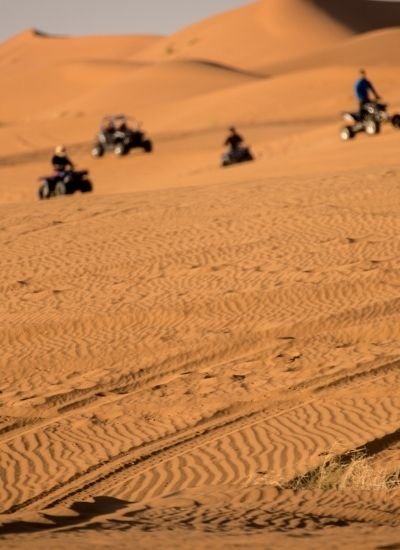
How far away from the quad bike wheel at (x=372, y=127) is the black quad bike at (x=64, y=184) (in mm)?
7765

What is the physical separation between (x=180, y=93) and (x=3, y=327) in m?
45.5

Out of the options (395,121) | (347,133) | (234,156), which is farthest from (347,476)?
(395,121)

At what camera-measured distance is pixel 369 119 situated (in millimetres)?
28406

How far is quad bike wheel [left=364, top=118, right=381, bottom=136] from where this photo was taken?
28.3 m

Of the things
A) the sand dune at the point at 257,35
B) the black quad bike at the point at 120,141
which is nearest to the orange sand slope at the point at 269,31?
the sand dune at the point at 257,35

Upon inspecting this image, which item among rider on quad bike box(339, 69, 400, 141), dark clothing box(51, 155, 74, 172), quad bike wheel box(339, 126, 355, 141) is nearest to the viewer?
dark clothing box(51, 155, 74, 172)

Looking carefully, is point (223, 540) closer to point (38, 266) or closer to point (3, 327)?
point (3, 327)

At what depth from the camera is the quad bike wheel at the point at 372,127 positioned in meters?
28.3

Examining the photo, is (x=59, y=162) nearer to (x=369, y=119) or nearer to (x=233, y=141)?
(x=233, y=141)

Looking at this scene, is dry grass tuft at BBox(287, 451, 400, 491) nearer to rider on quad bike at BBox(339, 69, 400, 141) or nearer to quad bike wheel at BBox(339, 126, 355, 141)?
rider on quad bike at BBox(339, 69, 400, 141)

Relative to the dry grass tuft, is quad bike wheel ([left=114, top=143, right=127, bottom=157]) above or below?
above

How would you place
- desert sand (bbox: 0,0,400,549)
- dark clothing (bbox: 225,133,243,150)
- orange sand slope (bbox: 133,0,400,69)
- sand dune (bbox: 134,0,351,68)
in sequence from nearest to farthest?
desert sand (bbox: 0,0,400,549), dark clothing (bbox: 225,133,243,150), sand dune (bbox: 134,0,351,68), orange sand slope (bbox: 133,0,400,69)

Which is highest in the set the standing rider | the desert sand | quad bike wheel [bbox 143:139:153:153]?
the standing rider

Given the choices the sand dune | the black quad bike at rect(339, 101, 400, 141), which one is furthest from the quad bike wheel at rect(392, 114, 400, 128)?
the sand dune
